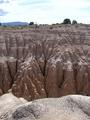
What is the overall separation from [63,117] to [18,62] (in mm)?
41713

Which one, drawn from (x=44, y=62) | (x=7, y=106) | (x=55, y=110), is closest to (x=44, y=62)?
(x=44, y=62)

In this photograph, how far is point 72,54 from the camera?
216 ft

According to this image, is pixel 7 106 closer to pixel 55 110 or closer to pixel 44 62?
pixel 55 110

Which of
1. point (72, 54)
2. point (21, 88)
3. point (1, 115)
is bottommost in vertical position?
point (21, 88)

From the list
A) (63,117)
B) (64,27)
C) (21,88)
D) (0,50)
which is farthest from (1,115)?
(64,27)

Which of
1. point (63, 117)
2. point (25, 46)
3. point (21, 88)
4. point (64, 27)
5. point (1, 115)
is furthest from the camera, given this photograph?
point (64, 27)

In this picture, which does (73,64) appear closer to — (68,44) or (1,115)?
(68,44)

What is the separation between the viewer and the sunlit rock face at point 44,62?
63.4m

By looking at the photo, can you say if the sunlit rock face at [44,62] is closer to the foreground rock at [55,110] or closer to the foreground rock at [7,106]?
the foreground rock at [7,106]

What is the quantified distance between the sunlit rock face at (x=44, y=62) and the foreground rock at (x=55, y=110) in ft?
116

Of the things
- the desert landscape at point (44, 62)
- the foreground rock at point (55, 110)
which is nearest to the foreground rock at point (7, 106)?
the foreground rock at point (55, 110)

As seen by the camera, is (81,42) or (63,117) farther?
(81,42)

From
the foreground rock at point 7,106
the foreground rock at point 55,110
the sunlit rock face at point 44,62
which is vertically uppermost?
the foreground rock at point 55,110

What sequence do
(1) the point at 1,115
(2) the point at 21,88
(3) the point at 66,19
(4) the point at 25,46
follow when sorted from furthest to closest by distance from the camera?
1. (3) the point at 66,19
2. (4) the point at 25,46
3. (2) the point at 21,88
4. (1) the point at 1,115
